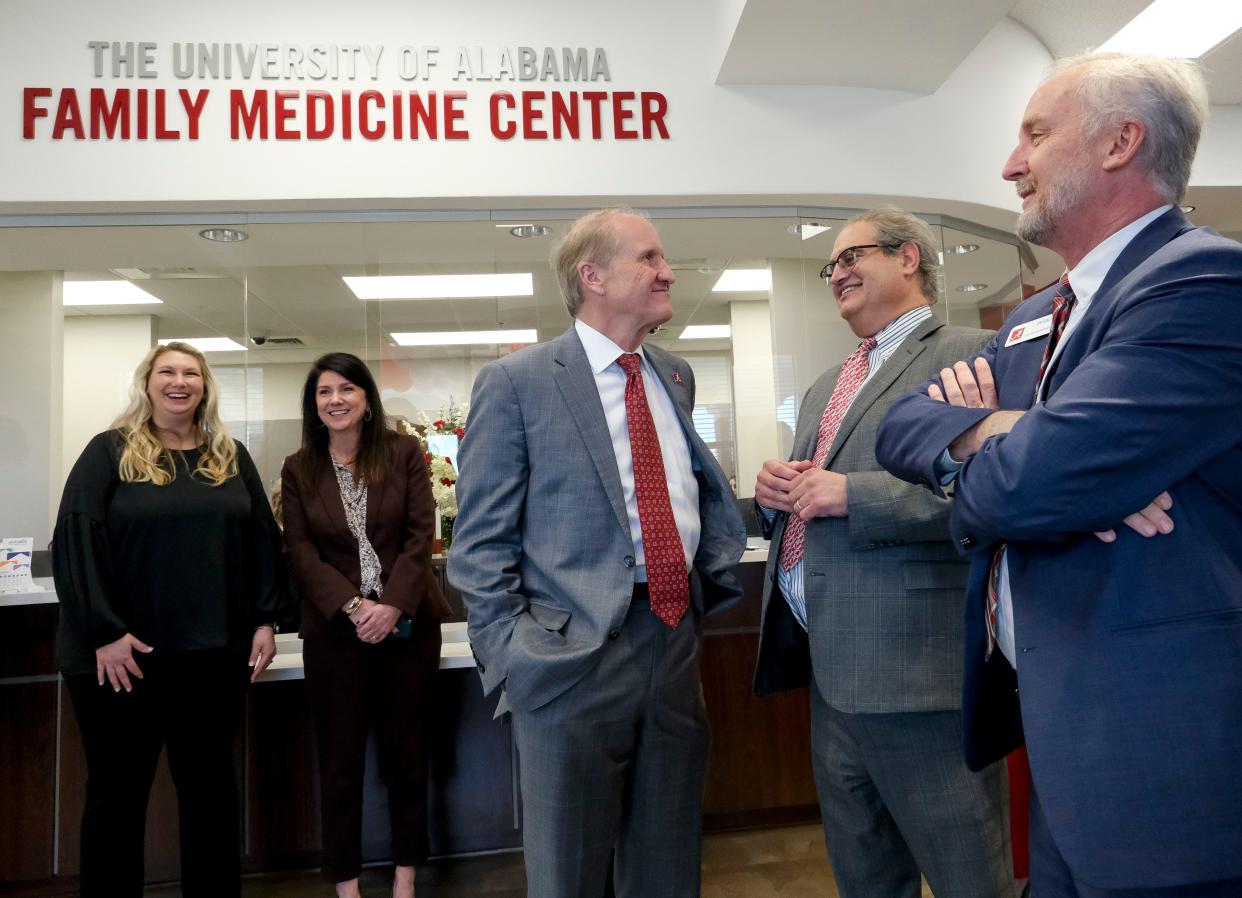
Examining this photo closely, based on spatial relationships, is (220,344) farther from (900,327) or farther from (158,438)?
(900,327)

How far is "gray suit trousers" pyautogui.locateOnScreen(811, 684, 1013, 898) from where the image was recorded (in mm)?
1680

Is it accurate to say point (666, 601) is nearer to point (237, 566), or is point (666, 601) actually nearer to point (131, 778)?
point (237, 566)

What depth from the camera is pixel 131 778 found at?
256 cm

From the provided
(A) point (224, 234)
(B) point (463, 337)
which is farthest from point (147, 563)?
(B) point (463, 337)

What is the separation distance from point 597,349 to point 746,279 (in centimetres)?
388

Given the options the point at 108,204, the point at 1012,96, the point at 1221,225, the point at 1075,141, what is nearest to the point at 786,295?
the point at 1012,96

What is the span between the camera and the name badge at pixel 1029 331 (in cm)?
138

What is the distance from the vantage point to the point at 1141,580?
1062 millimetres

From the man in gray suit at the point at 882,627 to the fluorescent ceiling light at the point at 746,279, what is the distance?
11.7 feet

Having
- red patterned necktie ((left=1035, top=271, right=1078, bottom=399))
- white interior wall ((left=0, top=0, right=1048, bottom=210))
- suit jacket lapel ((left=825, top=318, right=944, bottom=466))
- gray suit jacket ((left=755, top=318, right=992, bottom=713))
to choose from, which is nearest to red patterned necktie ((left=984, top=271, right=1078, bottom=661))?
red patterned necktie ((left=1035, top=271, right=1078, bottom=399))

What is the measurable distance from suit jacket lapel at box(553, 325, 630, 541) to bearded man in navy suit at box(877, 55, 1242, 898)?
0.70 m

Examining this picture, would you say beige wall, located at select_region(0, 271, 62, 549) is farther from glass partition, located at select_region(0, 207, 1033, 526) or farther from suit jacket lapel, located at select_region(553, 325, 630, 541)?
suit jacket lapel, located at select_region(553, 325, 630, 541)

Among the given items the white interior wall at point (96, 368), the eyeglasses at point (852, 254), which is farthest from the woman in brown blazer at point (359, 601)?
the white interior wall at point (96, 368)

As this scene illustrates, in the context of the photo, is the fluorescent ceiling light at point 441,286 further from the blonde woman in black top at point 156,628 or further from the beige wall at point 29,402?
the blonde woman in black top at point 156,628
